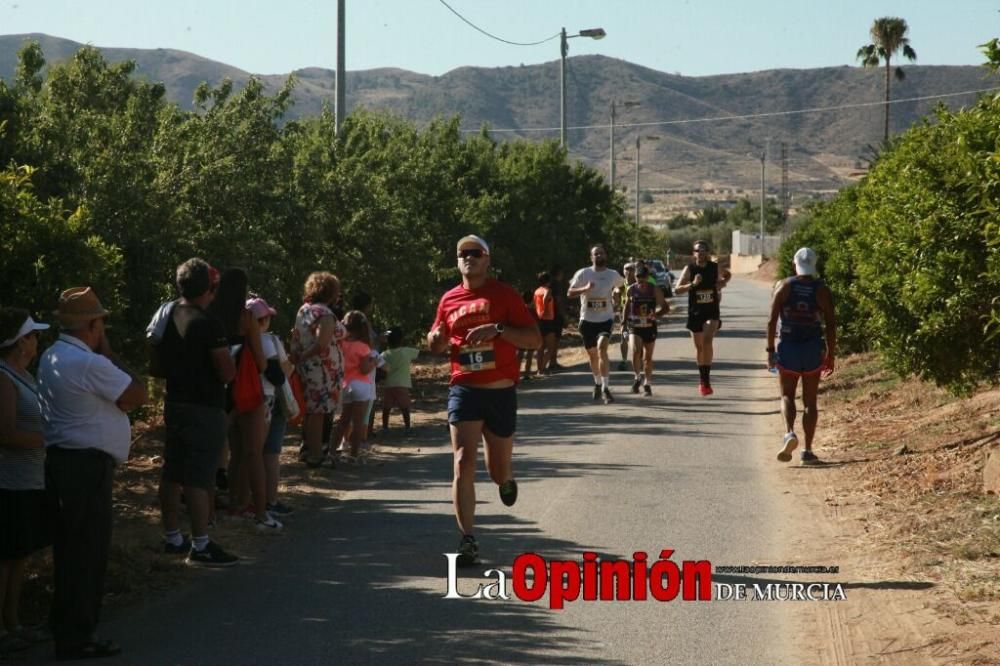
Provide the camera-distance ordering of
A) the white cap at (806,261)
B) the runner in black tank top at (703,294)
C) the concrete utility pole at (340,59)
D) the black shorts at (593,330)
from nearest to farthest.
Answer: the white cap at (806,261) → the runner in black tank top at (703,294) → the black shorts at (593,330) → the concrete utility pole at (340,59)

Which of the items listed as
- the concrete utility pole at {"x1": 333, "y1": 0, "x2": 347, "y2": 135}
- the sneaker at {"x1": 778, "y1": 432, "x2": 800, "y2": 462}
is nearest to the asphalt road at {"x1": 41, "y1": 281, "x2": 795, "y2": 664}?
the sneaker at {"x1": 778, "y1": 432, "x2": 800, "y2": 462}

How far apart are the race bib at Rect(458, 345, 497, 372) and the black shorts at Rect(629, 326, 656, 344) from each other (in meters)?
10.9

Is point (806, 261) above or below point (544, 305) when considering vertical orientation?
above

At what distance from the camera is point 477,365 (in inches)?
370

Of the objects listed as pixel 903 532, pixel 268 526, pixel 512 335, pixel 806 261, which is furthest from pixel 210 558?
pixel 806 261

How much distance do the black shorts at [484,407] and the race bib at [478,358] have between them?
139 mm

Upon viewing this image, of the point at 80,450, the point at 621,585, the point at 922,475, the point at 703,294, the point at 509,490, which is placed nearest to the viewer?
the point at 80,450

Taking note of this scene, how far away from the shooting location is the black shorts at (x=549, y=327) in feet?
81.0

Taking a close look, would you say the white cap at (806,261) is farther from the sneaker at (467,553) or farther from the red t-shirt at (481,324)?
the sneaker at (467,553)

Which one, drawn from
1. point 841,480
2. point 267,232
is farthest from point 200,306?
point 267,232

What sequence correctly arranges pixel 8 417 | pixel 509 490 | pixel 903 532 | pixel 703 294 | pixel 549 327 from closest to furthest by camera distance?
pixel 8 417 → pixel 509 490 → pixel 903 532 → pixel 703 294 → pixel 549 327

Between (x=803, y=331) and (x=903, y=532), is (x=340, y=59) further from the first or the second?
(x=903, y=532)

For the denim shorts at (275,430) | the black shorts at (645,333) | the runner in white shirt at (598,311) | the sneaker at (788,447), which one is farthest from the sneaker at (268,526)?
the black shorts at (645,333)

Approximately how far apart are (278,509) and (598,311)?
933cm
